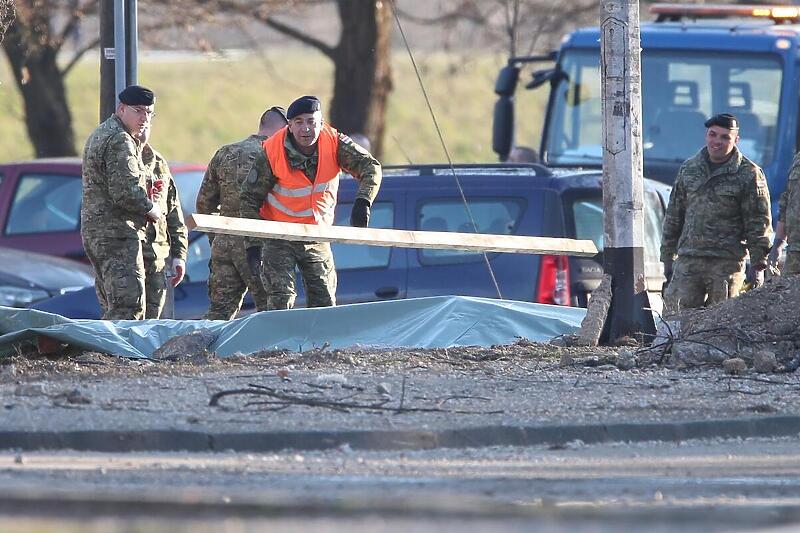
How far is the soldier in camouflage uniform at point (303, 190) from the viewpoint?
427 inches

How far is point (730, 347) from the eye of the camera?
1021cm

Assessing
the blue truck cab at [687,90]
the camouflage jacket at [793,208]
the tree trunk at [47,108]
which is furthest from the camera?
the tree trunk at [47,108]

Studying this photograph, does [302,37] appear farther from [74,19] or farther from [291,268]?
[291,268]

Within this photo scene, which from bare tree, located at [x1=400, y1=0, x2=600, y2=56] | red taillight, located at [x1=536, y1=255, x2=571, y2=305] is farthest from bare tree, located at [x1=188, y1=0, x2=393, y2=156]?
red taillight, located at [x1=536, y1=255, x2=571, y2=305]

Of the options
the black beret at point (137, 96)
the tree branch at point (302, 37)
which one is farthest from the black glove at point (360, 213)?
the tree branch at point (302, 37)

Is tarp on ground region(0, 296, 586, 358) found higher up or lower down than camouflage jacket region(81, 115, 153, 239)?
lower down

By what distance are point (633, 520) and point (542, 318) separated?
5052 mm

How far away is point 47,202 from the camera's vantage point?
50.4ft

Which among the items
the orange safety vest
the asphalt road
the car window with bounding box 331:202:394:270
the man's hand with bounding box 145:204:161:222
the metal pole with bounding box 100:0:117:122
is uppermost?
the metal pole with bounding box 100:0:117:122

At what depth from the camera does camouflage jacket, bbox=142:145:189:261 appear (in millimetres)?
11141

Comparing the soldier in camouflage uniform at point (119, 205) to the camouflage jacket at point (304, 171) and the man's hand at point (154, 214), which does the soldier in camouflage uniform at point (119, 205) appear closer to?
the man's hand at point (154, 214)

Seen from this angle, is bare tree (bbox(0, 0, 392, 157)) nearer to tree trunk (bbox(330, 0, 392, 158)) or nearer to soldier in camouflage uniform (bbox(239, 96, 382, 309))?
tree trunk (bbox(330, 0, 392, 158))

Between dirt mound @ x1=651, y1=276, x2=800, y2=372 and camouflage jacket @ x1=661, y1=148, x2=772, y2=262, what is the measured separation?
1120mm

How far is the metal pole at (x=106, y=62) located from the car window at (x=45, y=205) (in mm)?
2496
